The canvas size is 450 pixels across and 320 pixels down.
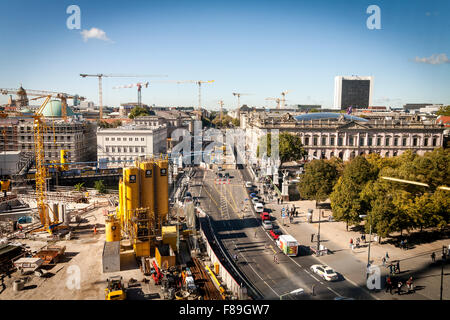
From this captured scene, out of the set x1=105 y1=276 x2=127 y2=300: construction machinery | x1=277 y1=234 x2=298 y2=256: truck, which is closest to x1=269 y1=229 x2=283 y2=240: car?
x1=277 y1=234 x2=298 y2=256: truck

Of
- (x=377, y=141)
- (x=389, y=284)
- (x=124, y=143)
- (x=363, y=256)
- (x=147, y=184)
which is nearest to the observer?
(x=389, y=284)

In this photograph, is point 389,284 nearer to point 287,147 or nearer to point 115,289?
point 115,289

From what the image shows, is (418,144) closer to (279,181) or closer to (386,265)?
(279,181)

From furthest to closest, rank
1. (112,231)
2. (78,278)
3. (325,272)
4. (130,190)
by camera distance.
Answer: (130,190) < (112,231) < (325,272) < (78,278)

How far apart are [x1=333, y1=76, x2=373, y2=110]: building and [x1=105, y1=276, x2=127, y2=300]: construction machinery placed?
173718mm

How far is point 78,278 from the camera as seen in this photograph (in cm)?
2227

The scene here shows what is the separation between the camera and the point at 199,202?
43406 mm

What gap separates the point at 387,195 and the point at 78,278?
26.5m

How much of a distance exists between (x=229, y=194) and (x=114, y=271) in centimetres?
2606

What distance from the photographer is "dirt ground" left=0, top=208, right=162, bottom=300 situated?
65.9 ft

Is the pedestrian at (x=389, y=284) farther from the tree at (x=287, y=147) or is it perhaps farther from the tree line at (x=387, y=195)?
the tree at (x=287, y=147)

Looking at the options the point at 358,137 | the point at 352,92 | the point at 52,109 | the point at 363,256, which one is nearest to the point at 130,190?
the point at 363,256

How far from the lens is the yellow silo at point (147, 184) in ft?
90.3
